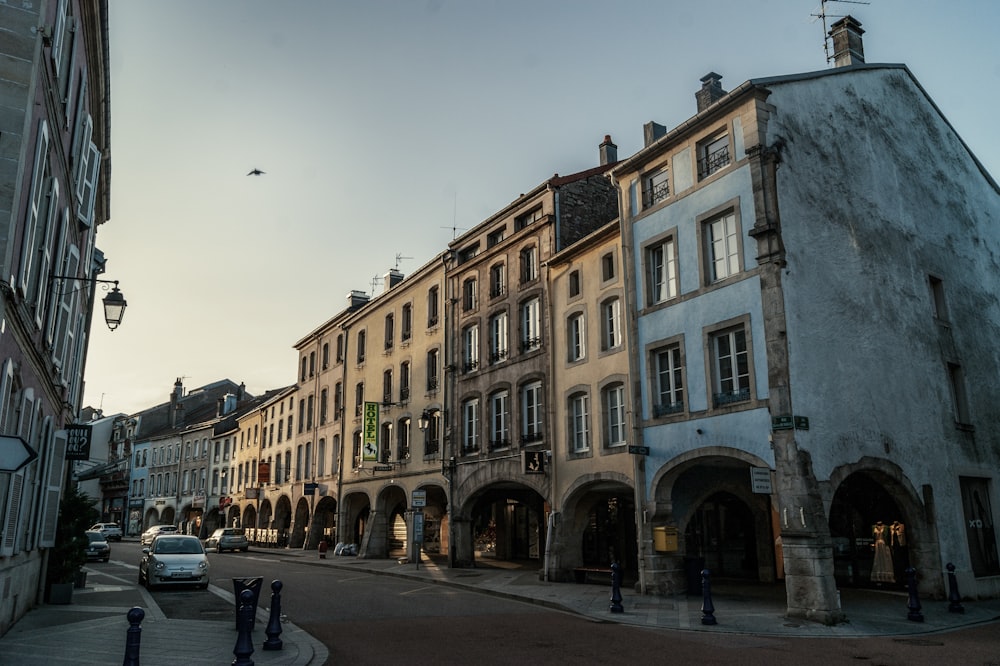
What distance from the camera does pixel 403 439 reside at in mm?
32625

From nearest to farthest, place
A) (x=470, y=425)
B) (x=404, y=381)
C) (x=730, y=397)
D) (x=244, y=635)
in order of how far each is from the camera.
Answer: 1. (x=244, y=635)
2. (x=730, y=397)
3. (x=470, y=425)
4. (x=404, y=381)

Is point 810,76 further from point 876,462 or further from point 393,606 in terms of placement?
point 393,606

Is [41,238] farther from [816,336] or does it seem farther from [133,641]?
[816,336]

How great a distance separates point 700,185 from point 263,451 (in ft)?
131

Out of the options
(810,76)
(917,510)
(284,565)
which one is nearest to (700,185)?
(810,76)

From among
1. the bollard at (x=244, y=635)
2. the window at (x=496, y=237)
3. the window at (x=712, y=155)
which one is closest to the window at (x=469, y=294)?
the window at (x=496, y=237)

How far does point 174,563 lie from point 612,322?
44.5 ft

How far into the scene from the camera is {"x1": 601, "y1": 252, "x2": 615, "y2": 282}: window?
21.9m

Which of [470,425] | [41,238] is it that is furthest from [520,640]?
[470,425]

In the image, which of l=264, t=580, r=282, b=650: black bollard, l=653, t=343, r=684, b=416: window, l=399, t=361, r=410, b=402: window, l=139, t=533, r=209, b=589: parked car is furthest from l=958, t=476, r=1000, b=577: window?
l=399, t=361, r=410, b=402: window

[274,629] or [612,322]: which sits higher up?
[612,322]

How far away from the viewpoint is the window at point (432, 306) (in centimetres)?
3167

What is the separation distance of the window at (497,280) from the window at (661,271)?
8200mm

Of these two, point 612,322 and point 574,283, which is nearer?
point 612,322
